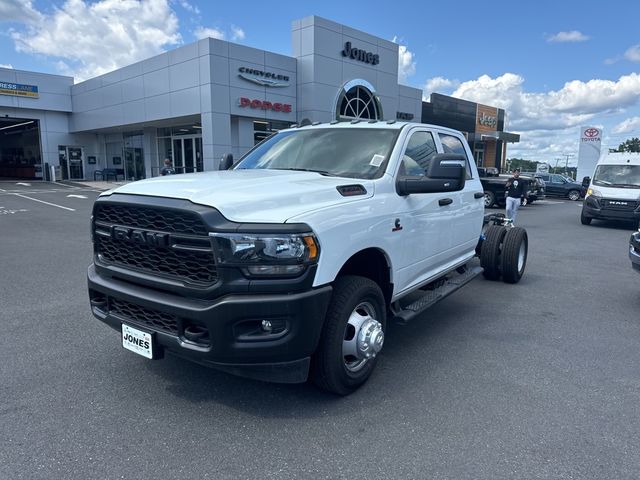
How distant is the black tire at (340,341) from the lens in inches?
122

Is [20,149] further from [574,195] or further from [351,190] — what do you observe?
[351,190]

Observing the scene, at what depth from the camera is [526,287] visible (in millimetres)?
6781

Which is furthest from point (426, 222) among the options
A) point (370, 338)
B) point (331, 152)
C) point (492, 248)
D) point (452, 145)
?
point (492, 248)

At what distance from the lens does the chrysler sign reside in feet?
72.0

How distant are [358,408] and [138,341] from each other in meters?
1.56

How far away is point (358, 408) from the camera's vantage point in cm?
327

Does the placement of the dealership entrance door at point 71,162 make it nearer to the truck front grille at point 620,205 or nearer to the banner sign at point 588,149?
the truck front grille at point 620,205

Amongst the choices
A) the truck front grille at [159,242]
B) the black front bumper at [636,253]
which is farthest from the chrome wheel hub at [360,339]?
the black front bumper at [636,253]

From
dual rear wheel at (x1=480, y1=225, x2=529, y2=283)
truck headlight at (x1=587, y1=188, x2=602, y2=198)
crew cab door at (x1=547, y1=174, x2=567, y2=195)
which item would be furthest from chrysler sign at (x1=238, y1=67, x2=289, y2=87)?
dual rear wheel at (x1=480, y1=225, x2=529, y2=283)

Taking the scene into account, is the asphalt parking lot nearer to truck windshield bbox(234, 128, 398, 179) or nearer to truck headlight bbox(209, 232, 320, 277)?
truck headlight bbox(209, 232, 320, 277)

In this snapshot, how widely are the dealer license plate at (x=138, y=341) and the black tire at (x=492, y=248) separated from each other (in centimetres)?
504

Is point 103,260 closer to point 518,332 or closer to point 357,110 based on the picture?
point 518,332

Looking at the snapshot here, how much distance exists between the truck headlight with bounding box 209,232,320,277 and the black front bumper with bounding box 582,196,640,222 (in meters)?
14.0

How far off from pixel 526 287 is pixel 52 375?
19.6 feet
